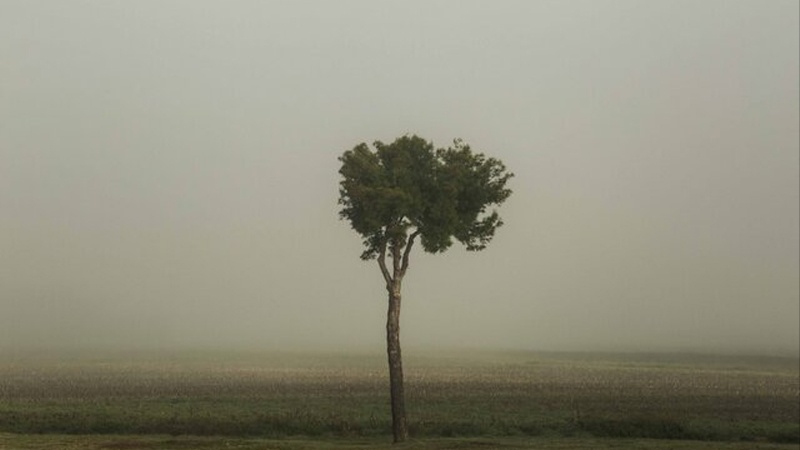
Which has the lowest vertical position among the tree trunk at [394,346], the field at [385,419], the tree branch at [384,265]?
the field at [385,419]

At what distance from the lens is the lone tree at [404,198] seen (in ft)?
168

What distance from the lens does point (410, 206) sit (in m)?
51.3

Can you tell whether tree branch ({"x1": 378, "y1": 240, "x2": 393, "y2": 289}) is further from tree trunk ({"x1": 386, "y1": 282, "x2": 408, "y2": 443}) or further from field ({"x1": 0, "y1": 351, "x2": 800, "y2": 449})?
field ({"x1": 0, "y1": 351, "x2": 800, "y2": 449})

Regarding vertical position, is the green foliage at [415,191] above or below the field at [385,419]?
above

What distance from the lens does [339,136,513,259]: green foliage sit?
51.2 m

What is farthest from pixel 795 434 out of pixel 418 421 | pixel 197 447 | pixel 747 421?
pixel 197 447

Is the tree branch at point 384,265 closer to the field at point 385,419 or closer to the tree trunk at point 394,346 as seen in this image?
the tree trunk at point 394,346

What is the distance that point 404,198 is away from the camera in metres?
50.5

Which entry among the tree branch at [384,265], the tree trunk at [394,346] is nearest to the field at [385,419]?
the tree trunk at [394,346]

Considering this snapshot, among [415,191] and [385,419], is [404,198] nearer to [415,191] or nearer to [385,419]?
[415,191]

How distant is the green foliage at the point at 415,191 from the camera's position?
5122 centimetres

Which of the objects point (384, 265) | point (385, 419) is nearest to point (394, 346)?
point (384, 265)

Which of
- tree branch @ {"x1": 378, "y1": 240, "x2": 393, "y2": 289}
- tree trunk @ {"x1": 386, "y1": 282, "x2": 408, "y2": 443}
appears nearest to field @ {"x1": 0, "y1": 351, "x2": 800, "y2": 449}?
tree trunk @ {"x1": 386, "y1": 282, "x2": 408, "y2": 443}

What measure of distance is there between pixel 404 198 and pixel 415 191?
5.01 feet
